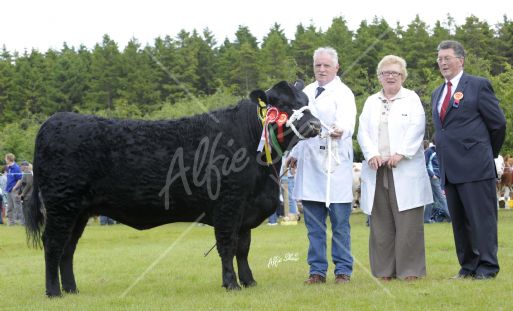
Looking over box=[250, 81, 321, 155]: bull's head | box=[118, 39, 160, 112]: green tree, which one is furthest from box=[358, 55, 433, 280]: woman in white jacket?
box=[118, 39, 160, 112]: green tree

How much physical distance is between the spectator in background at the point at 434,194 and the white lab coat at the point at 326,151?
32.0 feet

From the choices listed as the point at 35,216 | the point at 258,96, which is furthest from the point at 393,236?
the point at 35,216

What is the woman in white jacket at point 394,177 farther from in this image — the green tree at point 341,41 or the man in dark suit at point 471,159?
the green tree at point 341,41

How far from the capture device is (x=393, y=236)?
26.0 feet

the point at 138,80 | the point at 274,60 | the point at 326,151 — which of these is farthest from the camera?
the point at 138,80

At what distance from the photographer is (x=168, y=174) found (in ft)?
23.5

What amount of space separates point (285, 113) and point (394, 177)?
1.55 metres

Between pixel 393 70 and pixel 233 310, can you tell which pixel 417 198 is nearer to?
pixel 393 70

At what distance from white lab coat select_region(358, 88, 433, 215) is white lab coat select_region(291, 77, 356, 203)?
0.90 ft

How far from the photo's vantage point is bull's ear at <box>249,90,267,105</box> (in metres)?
7.45

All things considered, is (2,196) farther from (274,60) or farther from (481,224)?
(274,60)

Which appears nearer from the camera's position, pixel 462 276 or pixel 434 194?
pixel 462 276

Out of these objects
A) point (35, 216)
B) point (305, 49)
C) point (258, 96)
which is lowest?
point (35, 216)

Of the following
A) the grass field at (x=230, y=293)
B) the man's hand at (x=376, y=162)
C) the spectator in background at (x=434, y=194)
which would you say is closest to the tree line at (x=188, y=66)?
the spectator in background at (x=434, y=194)
